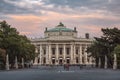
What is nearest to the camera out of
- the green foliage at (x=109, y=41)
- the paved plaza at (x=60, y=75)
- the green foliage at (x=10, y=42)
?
the paved plaza at (x=60, y=75)

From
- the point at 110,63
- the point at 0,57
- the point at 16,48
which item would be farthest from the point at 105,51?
the point at 0,57

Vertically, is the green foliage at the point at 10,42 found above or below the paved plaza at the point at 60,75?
above

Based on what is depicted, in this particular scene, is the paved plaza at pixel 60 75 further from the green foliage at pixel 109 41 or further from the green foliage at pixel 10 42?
the green foliage at pixel 109 41

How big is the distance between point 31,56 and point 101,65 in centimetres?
2323

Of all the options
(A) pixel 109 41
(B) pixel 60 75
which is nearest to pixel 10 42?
(A) pixel 109 41

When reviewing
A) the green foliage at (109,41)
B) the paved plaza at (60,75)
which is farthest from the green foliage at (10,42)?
the paved plaza at (60,75)

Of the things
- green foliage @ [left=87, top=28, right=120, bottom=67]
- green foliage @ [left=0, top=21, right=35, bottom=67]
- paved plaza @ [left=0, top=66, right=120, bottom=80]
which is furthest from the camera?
green foliage @ [left=87, top=28, right=120, bottom=67]

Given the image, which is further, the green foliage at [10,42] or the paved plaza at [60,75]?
the green foliage at [10,42]

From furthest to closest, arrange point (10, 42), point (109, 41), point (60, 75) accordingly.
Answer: point (109, 41) → point (10, 42) → point (60, 75)

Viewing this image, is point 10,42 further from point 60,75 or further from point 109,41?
point 60,75

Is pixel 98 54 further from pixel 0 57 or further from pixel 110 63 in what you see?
pixel 0 57

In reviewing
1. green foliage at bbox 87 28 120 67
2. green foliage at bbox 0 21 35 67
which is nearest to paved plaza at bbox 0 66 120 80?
green foliage at bbox 0 21 35 67

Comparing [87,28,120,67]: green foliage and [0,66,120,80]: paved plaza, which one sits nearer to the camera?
[0,66,120,80]: paved plaza

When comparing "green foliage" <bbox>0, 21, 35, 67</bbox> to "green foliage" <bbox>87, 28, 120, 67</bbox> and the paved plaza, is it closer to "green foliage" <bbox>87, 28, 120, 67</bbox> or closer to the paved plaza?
"green foliage" <bbox>87, 28, 120, 67</bbox>
